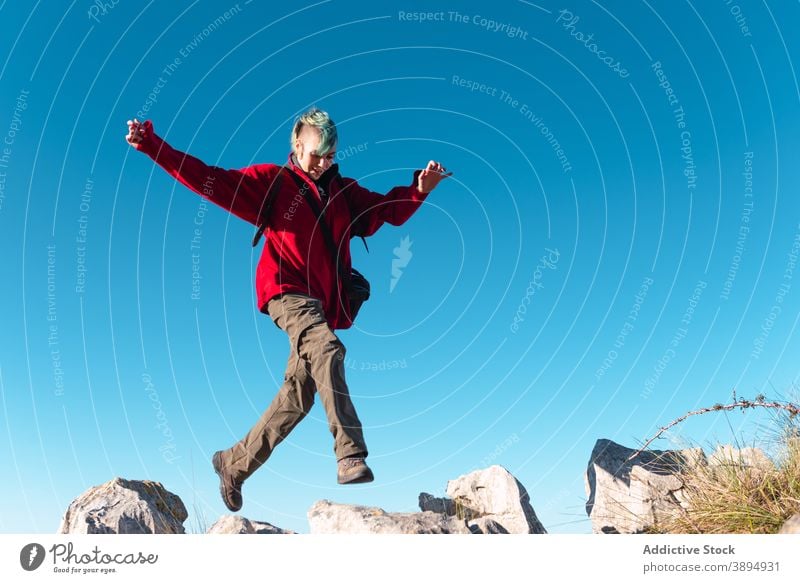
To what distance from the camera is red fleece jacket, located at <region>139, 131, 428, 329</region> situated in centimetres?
807

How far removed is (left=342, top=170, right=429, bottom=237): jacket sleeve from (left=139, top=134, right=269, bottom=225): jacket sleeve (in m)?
1.28

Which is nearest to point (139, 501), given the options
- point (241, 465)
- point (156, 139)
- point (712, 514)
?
point (241, 465)

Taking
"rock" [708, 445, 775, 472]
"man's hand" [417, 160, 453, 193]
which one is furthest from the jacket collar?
"rock" [708, 445, 775, 472]

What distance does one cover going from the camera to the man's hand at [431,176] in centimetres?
882

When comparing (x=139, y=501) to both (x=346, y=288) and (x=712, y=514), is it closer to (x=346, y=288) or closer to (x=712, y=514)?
(x=346, y=288)

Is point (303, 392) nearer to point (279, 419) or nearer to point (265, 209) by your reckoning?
point (279, 419)

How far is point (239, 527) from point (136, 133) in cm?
454

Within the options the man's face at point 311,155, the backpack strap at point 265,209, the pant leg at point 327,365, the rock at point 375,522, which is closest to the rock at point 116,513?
the rock at point 375,522

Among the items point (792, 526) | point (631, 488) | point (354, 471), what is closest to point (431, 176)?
point (354, 471)

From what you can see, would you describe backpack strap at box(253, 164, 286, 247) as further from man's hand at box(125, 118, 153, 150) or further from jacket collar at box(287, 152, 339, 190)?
man's hand at box(125, 118, 153, 150)

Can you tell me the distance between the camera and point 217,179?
830 centimetres
